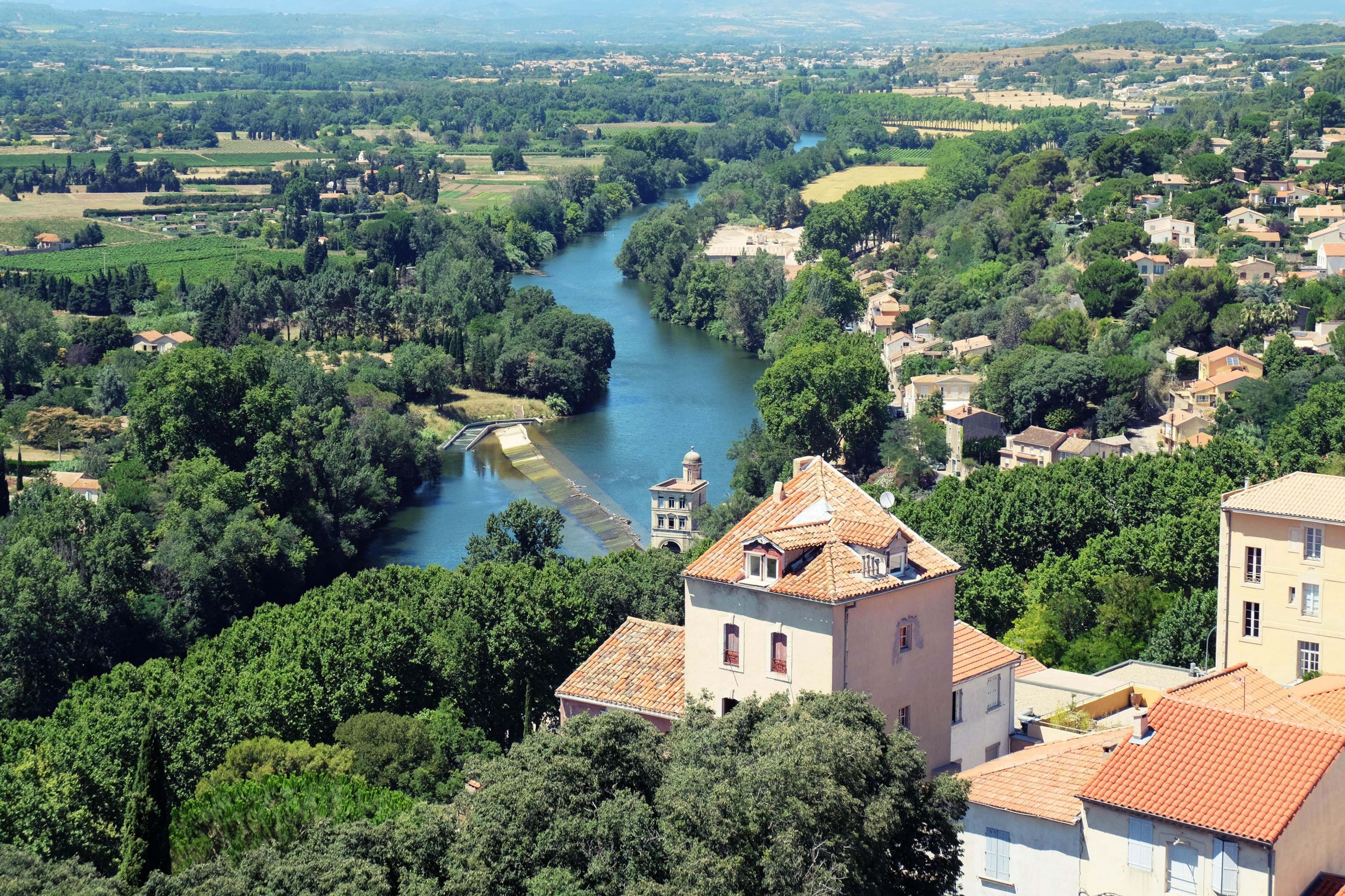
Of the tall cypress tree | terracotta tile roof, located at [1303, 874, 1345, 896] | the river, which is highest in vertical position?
terracotta tile roof, located at [1303, 874, 1345, 896]

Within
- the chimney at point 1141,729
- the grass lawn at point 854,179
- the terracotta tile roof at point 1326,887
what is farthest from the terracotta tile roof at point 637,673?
the grass lawn at point 854,179

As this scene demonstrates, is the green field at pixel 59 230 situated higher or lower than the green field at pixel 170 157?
lower

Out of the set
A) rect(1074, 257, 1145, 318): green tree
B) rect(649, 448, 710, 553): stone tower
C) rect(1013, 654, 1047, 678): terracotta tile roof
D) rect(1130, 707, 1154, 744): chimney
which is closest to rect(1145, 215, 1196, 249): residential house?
rect(1074, 257, 1145, 318): green tree

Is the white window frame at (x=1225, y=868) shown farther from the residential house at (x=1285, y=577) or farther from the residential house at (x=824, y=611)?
the residential house at (x=1285, y=577)

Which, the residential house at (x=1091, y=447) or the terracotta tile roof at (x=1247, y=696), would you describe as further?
the residential house at (x=1091, y=447)

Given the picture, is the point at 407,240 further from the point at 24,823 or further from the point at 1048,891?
the point at 1048,891

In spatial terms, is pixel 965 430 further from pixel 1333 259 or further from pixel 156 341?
pixel 156 341

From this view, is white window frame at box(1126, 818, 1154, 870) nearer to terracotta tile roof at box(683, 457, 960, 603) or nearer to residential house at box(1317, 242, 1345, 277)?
terracotta tile roof at box(683, 457, 960, 603)
